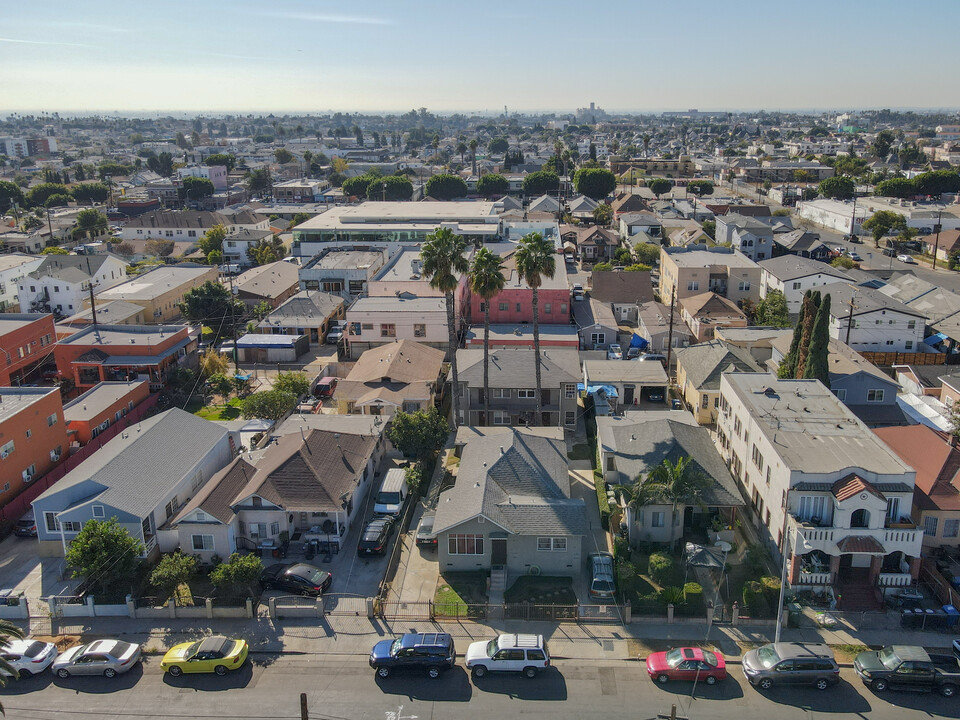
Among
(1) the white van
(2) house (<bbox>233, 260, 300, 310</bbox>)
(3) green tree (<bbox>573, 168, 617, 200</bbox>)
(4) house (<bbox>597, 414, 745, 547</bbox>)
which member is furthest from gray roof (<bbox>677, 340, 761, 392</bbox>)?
(3) green tree (<bbox>573, 168, 617, 200</bbox>)

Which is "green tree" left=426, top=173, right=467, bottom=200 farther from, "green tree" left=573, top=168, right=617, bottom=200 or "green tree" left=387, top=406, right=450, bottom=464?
"green tree" left=387, top=406, right=450, bottom=464

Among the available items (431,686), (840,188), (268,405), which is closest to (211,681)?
(431,686)

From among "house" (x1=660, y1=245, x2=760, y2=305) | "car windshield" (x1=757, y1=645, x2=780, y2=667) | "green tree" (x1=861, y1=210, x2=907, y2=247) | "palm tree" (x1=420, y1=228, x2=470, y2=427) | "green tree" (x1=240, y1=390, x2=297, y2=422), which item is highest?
"palm tree" (x1=420, y1=228, x2=470, y2=427)

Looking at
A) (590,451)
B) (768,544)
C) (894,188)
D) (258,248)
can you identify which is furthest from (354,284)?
(894,188)

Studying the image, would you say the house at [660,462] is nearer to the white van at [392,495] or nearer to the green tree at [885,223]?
the white van at [392,495]

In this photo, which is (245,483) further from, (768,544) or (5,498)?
(768,544)
